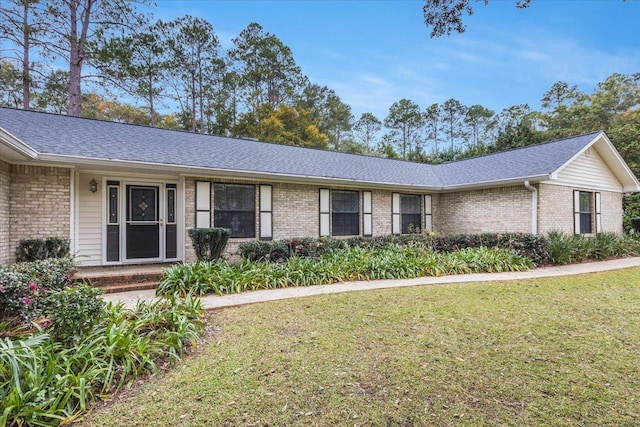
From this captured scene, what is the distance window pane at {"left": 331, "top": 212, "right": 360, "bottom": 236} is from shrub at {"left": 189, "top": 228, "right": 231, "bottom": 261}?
435 cm

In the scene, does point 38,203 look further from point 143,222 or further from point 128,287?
point 128,287

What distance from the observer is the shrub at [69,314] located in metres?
3.47

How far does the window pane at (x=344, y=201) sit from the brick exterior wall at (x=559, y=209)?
19.8ft

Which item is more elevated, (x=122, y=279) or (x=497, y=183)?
(x=497, y=183)

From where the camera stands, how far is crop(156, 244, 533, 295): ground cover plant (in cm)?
646

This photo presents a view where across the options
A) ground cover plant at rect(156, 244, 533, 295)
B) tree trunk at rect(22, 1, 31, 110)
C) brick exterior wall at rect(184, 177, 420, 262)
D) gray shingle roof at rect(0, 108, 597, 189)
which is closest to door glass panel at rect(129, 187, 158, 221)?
gray shingle roof at rect(0, 108, 597, 189)

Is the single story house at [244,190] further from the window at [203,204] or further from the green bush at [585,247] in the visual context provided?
the green bush at [585,247]

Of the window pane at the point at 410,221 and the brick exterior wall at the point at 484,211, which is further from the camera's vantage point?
the window pane at the point at 410,221

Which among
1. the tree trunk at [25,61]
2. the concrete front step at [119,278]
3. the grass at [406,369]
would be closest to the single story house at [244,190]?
the concrete front step at [119,278]

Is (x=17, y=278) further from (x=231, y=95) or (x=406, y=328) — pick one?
(x=231, y=95)

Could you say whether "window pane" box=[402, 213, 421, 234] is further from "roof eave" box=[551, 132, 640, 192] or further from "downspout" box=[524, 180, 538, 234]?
"roof eave" box=[551, 132, 640, 192]

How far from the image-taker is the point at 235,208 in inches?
379

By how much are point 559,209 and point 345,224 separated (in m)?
7.49

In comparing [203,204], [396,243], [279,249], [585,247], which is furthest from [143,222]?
[585,247]
